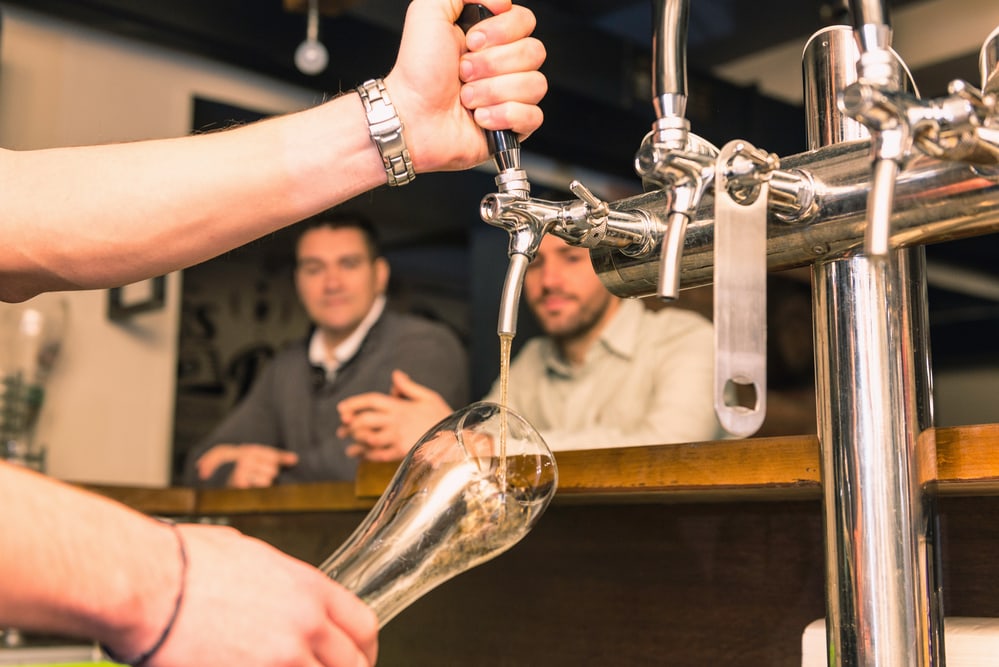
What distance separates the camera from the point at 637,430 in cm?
244

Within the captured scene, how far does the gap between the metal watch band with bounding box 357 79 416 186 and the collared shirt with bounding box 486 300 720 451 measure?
1.28 metres

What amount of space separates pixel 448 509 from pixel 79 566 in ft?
0.64

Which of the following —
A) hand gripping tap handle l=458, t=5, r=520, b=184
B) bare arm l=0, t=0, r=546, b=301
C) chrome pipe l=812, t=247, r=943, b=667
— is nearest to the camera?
chrome pipe l=812, t=247, r=943, b=667

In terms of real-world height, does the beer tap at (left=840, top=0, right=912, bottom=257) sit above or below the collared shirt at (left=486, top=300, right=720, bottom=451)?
below

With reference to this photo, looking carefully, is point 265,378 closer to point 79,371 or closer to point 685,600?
point 79,371

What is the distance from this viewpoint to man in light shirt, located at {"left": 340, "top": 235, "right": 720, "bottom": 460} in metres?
2.37

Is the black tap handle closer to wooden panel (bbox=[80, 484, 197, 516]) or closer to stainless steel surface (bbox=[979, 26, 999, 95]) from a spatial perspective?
stainless steel surface (bbox=[979, 26, 999, 95])

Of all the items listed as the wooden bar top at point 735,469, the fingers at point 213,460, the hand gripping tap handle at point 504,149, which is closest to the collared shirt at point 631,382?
the fingers at point 213,460

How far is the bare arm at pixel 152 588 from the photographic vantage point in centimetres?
39

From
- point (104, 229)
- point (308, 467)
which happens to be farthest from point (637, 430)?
point (104, 229)

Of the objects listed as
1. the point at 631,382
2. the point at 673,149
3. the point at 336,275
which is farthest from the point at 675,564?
the point at 336,275

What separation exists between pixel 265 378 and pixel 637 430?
1.28 meters

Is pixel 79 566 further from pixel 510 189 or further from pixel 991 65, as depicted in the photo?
pixel 991 65

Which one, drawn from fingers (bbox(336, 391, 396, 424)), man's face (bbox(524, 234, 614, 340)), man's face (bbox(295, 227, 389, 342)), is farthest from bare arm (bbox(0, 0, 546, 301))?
man's face (bbox(295, 227, 389, 342))
